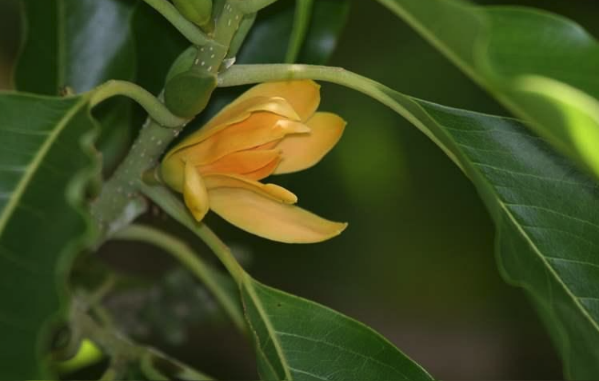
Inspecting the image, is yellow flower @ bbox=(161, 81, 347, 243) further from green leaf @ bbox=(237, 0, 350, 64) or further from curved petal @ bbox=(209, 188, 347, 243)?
green leaf @ bbox=(237, 0, 350, 64)

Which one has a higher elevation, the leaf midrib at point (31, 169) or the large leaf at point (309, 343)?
the large leaf at point (309, 343)

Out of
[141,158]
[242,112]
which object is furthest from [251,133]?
[141,158]

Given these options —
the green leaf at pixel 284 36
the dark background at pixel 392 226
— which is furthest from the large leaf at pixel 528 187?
the dark background at pixel 392 226

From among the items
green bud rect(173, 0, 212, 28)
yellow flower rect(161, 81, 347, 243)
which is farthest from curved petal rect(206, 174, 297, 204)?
green bud rect(173, 0, 212, 28)

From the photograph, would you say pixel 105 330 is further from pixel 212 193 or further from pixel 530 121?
pixel 530 121

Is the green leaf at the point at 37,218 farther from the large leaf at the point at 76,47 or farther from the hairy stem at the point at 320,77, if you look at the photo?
the large leaf at the point at 76,47

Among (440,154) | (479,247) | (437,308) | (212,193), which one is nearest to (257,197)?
(212,193)
